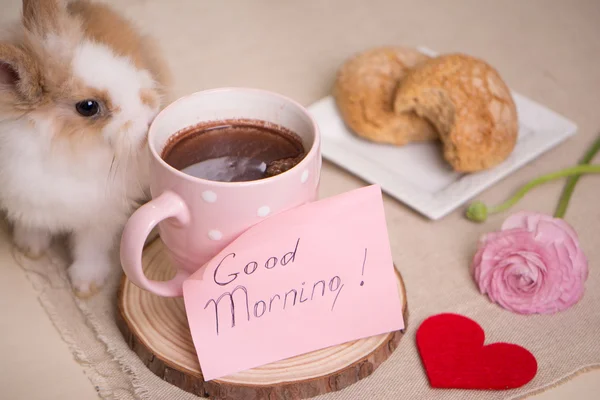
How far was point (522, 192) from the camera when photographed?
1.11 metres

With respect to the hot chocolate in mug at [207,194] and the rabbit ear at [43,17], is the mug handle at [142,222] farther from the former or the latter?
the rabbit ear at [43,17]

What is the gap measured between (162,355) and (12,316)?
0.90 ft

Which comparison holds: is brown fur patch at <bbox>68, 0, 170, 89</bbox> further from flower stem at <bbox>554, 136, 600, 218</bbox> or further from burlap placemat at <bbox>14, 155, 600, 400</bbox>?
flower stem at <bbox>554, 136, 600, 218</bbox>

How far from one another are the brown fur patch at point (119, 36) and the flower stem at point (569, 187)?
0.67 m

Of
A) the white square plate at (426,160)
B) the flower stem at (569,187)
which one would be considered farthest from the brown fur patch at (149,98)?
the flower stem at (569,187)

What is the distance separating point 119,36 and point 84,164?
0.66ft

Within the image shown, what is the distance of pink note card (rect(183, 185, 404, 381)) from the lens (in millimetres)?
712

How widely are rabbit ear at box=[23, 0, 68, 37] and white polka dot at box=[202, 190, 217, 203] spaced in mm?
311

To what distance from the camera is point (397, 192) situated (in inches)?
42.8

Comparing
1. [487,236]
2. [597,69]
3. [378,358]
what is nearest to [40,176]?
[378,358]

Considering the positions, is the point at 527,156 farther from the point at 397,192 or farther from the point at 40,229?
the point at 40,229

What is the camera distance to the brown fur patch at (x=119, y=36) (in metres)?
0.88

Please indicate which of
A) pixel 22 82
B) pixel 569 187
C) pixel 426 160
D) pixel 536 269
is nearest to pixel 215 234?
pixel 22 82

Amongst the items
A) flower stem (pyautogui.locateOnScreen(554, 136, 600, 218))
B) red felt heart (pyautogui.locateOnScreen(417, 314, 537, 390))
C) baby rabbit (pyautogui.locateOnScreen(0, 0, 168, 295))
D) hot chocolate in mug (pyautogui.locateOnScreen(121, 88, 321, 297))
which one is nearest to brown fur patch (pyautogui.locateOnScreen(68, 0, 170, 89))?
baby rabbit (pyautogui.locateOnScreen(0, 0, 168, 295))
